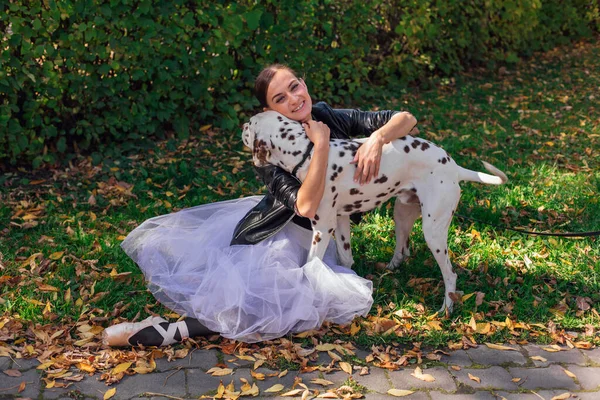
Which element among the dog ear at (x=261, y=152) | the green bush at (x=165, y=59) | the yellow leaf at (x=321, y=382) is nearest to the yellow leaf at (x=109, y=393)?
the yellow leaf at (x=321, y=382)

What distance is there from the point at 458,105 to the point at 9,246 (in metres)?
5.94

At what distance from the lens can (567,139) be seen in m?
7.59

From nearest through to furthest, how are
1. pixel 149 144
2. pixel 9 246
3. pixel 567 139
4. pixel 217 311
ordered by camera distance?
pixel 217 311, pixel 9 246, pixel 149 144, pixel 567 139

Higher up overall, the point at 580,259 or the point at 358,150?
the point at 358,150

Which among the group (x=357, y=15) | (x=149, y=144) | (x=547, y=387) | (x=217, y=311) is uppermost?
(x=357, y=15)

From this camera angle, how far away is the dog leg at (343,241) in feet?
14.4

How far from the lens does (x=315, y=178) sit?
386cm

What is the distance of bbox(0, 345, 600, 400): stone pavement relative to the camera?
3.51 meters

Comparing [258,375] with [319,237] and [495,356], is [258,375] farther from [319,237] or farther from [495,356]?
[495,356]

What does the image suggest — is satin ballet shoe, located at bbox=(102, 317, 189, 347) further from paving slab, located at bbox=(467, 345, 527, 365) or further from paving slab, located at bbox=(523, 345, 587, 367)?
paving slab, located at bbox=(523, 345, 587, 367)

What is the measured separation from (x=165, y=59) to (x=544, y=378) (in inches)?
189

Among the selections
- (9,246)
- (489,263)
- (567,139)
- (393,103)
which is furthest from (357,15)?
(9,246)

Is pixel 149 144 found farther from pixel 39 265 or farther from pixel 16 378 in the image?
pixel 16 378

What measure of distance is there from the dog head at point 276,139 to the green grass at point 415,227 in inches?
44.1
